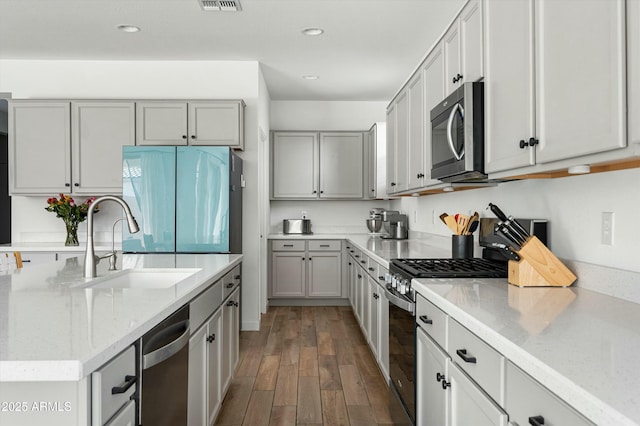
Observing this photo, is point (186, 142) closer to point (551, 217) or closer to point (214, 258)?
point (214, 258)

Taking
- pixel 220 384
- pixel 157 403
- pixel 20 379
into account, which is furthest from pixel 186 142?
pixel 20 379

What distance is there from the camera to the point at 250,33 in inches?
147

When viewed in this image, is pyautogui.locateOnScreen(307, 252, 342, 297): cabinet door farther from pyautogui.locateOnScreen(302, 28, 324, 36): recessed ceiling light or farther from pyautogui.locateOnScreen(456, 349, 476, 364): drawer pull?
pyautogui.locateOnScreen(456, 349, 476, 364): drawer pull

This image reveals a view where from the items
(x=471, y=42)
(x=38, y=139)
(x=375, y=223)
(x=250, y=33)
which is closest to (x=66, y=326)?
(x=471, y=42)

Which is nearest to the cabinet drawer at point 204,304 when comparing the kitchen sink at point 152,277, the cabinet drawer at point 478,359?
the kitchen sink at point 152,277

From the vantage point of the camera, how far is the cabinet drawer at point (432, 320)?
1580mm

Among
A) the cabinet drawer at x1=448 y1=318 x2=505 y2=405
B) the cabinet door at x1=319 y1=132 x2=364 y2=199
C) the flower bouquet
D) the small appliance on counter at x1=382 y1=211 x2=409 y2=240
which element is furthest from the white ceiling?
the cabinet drawer at x1=448 y1=318 x2=505 y2=405

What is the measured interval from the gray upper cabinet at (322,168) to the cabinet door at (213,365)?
137 inches

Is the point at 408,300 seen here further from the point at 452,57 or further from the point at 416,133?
the point at 416,133

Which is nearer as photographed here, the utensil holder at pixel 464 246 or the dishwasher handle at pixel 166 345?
the dishwasher handle at pixel 166 345

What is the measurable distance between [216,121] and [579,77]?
3.48 metres

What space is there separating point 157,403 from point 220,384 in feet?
3.65

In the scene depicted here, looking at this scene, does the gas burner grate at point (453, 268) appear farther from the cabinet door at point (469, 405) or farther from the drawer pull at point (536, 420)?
the drawer pull at point (536, 420)

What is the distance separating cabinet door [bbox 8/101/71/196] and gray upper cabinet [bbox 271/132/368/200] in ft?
7.85
